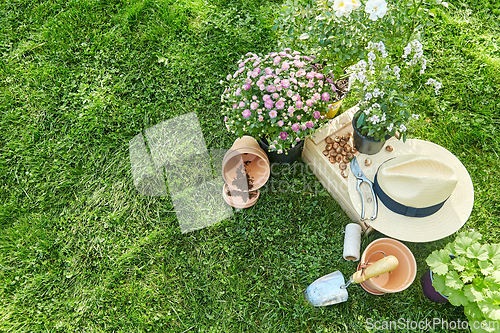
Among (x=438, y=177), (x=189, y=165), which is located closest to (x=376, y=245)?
(x=438, y=177)

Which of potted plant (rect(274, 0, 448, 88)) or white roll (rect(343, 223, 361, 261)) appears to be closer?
potted plant (rect(274, 0, 448, 88))

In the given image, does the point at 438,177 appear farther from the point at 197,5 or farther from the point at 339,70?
the point at 197,5

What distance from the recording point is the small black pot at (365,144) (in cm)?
258

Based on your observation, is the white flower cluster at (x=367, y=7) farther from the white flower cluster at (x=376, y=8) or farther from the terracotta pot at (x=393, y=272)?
the terracotta pot at (x=393, y=272)

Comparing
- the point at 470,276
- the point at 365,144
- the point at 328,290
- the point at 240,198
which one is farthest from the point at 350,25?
the point at 328,290

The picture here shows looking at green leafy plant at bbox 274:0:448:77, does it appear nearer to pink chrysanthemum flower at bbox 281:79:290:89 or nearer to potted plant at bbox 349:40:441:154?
potted plant at bbox 349:40:441:154

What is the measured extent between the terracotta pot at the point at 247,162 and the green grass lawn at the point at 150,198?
0.24 meters

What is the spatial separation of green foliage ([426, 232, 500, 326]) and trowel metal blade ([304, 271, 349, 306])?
2.31ft

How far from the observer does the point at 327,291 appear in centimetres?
275

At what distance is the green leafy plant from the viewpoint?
2406mm

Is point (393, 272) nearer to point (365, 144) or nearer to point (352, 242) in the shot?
point (352, 242)

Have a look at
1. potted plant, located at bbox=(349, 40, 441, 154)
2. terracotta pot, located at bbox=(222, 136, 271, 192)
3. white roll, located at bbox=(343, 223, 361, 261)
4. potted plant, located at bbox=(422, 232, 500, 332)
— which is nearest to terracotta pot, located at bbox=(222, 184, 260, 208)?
terracotta pot, located at bbox=(222, 136, 271, 192)

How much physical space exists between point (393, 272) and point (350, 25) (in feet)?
6.56

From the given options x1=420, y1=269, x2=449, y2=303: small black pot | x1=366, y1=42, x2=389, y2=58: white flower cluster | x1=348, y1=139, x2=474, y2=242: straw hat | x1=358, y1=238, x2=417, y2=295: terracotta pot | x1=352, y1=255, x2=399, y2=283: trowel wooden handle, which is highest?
x1=366, y1=42, x2=389, y2=58: white flower cluster
